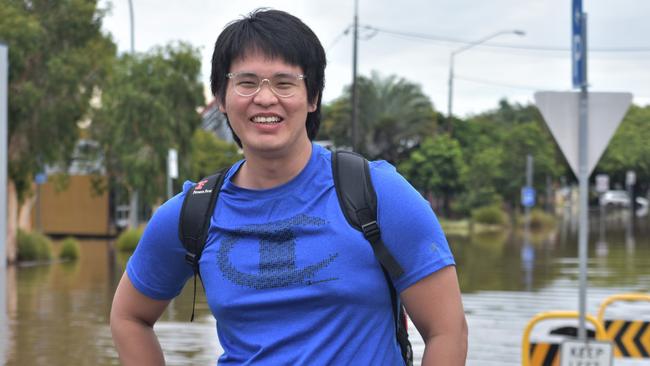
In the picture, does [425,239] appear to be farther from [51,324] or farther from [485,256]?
[485,256]

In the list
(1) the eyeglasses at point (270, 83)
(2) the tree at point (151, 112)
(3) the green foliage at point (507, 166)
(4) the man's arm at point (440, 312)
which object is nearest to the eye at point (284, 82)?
(1) the eyeglasses at point (270, 83)

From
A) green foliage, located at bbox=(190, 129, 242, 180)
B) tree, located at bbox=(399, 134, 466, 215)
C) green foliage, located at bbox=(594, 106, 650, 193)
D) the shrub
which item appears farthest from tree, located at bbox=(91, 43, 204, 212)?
green foliage, located at bbox=(594, 106, 650, 193)

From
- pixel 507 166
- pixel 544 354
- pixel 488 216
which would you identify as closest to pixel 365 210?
pixel 544 354

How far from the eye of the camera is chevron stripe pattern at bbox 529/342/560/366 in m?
9.20

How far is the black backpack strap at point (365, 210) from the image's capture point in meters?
2.75

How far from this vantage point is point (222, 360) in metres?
2.97

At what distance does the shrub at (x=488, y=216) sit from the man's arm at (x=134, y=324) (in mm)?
55365

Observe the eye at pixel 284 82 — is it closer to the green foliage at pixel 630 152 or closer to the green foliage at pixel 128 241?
the green foliage at pixel 128 241

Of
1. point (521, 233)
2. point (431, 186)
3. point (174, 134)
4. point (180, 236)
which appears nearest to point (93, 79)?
point (174, 134)

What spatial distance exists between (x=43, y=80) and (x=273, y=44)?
93.4ft

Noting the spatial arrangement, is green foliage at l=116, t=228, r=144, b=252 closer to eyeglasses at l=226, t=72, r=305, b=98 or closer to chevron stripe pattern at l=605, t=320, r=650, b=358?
chevron stripe pattern at l=605, t=320, r=650, b=358

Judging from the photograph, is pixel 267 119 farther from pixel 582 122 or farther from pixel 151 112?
pixel 151 112

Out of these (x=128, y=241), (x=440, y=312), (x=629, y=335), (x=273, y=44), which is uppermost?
(x=273, y=44)

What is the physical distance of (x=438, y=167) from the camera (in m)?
64.2
